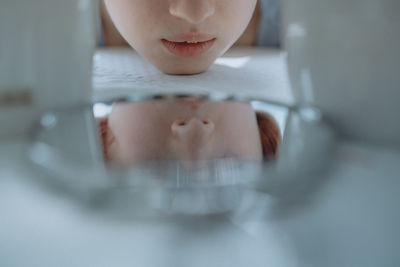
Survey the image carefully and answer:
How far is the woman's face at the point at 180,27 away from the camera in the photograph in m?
0.25

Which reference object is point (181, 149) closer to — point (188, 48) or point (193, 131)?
point (193, 131)

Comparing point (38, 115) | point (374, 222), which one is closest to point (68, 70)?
point (38, 115)

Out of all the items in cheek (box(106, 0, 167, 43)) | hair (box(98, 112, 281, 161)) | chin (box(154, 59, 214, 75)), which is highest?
cheek (box(106, 0, 167, 43))

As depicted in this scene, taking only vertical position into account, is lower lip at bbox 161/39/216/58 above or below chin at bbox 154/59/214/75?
above

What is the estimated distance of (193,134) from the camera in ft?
0.60

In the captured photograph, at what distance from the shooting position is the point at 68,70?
6.8 inches

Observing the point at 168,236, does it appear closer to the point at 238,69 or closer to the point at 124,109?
the point at 124,109

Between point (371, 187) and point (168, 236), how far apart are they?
6 centimetres

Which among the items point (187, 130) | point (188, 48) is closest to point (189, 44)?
point (188, 48)

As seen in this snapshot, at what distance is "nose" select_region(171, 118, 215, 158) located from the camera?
0.55ft

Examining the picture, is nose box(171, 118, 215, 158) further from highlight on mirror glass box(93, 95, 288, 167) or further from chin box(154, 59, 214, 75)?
chin box(154, 59, 214, 75)

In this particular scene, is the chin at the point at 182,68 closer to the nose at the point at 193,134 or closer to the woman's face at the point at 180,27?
the woman's face at the point at 180,27

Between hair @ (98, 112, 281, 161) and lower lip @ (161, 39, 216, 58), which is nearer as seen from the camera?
hair @ (98, 112, 281, 161)

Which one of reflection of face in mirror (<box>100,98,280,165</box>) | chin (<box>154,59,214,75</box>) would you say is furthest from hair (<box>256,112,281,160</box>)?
chin (<box>154,59,214,75</box>)
